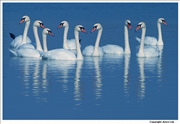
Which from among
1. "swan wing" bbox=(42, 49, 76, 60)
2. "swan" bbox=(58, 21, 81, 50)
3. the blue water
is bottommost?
the blue water

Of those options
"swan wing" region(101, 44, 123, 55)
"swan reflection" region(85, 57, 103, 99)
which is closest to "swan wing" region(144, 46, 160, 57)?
"swan wing" region(101, 44, 123, 55)

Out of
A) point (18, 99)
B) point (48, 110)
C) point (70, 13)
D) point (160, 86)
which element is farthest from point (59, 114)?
point (70, 13)

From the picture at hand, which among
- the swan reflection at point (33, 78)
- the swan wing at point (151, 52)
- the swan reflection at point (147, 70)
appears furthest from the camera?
the swan wing at point (151, 52)

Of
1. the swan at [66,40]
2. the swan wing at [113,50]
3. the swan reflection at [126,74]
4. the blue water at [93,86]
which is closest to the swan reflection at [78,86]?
the blue water at [93,86]

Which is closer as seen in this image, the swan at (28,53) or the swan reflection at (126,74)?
the swan reflection at (126,74)

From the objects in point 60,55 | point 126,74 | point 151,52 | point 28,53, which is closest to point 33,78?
point 126,74

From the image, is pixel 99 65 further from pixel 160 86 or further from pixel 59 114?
pixel 59 114

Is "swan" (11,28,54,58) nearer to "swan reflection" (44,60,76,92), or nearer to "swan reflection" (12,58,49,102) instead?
"swan reflection" (12,58,49,102)

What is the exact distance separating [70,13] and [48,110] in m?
27.1

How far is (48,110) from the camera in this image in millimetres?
14992

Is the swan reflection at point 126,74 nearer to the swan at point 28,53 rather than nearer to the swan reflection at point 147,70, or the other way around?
the swan reflection at point 147,70

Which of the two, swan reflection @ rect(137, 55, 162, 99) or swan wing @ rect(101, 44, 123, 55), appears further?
swan wing @ rect(101, 44, 123, 55)

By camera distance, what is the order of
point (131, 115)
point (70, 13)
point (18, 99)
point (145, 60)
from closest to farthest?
1. point (131, 115)
2. point (18, 99)
3. point (145, 60)
4. point (70, 13)

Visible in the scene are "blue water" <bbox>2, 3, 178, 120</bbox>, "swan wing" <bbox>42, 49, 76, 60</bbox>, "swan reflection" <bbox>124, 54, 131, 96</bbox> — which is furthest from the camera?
"swan wing" <bbox>42, 49, 76, 60</bbox>
